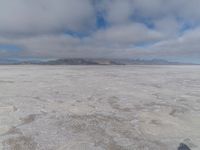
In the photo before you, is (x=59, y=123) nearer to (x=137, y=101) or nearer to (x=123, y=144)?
(x=123, y=144)

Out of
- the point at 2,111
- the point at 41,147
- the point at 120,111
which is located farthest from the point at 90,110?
the point at 2,111

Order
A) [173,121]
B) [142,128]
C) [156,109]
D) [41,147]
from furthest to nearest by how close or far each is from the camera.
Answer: [156,109]
[173,121]
[142,128]
[41,147]

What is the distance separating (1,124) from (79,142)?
2.08m

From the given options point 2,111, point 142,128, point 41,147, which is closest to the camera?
point 41,147

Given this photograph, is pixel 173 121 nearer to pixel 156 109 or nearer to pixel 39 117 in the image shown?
pixel 156 109

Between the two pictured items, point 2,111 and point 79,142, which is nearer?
point 79,142

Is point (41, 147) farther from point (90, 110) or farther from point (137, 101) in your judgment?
point (137, 101)

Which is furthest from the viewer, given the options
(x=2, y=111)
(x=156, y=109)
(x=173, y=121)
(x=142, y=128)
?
(x=156, y=109)

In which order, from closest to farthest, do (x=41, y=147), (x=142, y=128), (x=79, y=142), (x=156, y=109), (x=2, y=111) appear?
1. (x=41, y=147)
2. (x=79, y=142)
3. (x=142, y=128)
4. (x=2, y=111)
5. (x=156, y=109)

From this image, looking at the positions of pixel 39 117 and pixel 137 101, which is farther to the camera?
pixel 137 101

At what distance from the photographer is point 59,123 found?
12.4ft

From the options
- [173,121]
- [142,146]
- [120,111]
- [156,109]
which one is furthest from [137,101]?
[142,146]

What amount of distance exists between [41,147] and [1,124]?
1563mm

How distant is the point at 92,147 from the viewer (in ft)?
9.13
